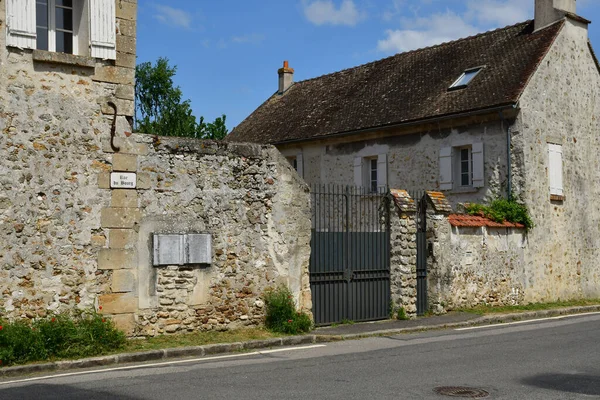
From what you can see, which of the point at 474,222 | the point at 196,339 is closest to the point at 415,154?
the point at 474,222

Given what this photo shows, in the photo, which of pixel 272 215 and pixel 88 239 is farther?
pixel 272 215

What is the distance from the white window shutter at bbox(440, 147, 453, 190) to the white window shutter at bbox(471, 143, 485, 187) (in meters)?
0.74

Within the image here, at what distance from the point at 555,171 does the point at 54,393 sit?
15.2 m

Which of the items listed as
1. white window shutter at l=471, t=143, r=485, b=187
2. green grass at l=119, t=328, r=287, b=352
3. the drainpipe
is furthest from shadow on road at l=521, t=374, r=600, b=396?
white window shutter at l=471, t=143, r=485, b=187

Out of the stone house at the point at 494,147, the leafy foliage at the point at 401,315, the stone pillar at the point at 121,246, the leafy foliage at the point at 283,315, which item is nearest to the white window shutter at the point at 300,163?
the stone house at the point at 494,147

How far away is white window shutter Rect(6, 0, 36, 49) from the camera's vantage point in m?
10.1

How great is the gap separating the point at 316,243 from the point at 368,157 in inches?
347

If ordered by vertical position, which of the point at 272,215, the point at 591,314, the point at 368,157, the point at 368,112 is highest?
the point at 368,112

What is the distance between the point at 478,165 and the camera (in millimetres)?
18844

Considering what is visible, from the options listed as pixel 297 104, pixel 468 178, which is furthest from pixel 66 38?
pixel 297 104

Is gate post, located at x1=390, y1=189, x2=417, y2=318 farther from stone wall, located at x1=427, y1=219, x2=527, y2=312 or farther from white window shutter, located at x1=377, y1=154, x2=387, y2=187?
white window shutter, located at x1=377, y1=154, x2=387, y2=187

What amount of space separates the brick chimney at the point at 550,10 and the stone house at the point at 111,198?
11.2m

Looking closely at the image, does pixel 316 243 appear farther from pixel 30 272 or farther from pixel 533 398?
pixel 533 398

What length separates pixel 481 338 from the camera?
39.6ft
